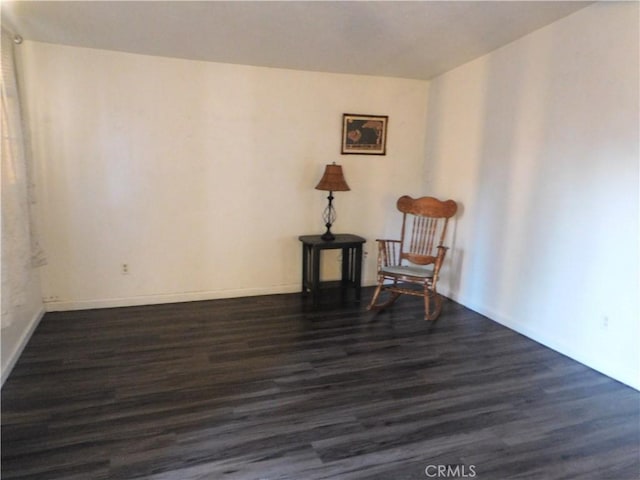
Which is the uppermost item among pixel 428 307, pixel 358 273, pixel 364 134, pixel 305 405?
pixel 364 134

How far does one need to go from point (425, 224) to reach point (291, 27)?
2.19m

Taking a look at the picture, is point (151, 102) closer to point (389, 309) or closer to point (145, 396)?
point (145, 396)

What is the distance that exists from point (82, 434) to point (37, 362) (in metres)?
0.98

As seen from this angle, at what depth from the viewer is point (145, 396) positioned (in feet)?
7.52

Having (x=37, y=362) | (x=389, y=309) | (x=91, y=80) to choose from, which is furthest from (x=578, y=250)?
(x=91, y=80)

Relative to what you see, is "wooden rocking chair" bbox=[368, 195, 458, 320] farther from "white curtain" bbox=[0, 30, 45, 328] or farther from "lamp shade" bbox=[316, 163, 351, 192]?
"white curtain" bbox=[0, 30, 45, 328]

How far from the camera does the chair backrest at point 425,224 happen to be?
3865 mm

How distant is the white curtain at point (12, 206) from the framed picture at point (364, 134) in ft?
8.83

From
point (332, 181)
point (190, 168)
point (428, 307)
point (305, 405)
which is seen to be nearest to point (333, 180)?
point (332, 181)

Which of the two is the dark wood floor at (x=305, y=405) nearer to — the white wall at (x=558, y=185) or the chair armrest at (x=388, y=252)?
the white wall at (x=558, y=185)

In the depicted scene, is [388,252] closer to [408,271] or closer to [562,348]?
[408,271]

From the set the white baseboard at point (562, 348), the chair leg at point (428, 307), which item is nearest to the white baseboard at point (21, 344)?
the chair leg at point (428, 307)

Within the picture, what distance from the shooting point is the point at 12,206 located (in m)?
2.46

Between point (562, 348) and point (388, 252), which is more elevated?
point (388, 252)
